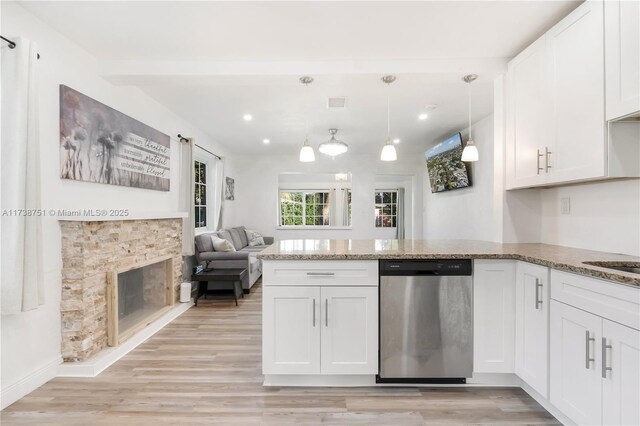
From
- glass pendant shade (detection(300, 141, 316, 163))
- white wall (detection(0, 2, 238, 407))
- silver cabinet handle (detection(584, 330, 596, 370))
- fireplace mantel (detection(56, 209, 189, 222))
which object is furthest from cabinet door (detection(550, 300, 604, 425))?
white wall (detection(0, 2, 238, 407))

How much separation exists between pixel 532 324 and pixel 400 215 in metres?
7.52

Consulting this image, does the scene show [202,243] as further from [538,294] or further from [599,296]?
[599,296]

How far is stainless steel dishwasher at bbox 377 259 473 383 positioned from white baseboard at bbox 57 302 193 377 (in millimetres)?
2157

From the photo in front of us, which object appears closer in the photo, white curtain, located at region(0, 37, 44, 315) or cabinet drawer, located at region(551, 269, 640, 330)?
cabinet drawer, located at region(551, 269, 640, 330)

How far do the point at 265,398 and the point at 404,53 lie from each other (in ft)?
9.19

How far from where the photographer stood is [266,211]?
22.3 ft

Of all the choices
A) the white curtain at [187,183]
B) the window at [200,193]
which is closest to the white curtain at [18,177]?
the white curtain at [187,183]

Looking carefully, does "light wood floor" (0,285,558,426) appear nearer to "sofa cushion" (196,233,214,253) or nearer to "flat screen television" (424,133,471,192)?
"sofa cushion" (196,233,214,253)

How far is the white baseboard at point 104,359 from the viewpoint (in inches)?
88.5

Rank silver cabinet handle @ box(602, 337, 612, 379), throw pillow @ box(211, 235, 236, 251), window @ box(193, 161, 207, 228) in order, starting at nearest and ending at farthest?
silver cabinet handle @ box(602, 337, 612, 379) < throw pillow @ box(211, 235, 236, 251) < window @ box(193, 161, 207, 228)

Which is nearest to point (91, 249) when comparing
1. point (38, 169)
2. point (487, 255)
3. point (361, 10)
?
point (38, 169)

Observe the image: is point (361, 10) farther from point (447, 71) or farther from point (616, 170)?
point (616, 170)

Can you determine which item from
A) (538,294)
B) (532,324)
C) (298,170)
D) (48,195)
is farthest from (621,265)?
(298,170)

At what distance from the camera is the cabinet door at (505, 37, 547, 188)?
2.17m
